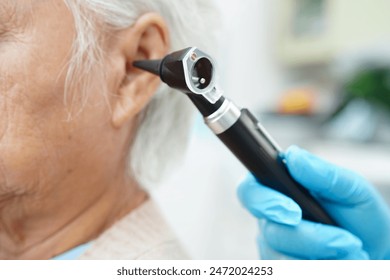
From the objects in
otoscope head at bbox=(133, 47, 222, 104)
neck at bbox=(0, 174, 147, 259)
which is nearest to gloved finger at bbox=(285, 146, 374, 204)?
otoscope head at bbox=(133, 47, 222, 104)

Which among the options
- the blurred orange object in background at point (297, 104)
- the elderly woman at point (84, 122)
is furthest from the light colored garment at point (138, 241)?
the blurred orange object in background at point (297, 104)

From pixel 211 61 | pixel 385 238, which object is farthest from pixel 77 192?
pixel 385 238

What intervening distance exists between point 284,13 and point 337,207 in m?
2.31

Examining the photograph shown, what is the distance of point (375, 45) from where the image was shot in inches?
108

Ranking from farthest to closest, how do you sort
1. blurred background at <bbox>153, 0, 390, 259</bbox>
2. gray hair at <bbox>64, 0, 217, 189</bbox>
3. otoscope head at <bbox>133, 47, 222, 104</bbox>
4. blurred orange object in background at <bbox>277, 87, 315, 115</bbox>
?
1. blurred orange object in background at <bbox>277, 87, 315, 115</bbox>
2. blurred background at <bbox>153, 0, 390, 259</bbox>
3. gray hair at <bbox>64, 0, 217, 189</bbox>
4. otoscope head at <bbox>133, 47, 222, 104</bbox>

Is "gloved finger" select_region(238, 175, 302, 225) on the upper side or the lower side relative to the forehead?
lower

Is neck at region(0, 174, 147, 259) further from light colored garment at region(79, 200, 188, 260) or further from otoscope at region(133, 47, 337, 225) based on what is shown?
otoscope at region(133, 47, 337, 225)

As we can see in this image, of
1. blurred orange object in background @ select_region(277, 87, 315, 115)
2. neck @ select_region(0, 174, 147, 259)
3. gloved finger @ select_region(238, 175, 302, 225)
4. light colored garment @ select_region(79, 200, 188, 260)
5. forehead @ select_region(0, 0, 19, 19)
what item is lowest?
blurred orange object in background @ select_region(277, 87, 315, 115)

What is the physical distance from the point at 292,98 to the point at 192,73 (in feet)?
6.94

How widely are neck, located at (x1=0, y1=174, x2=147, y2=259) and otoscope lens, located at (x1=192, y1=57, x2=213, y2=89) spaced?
0.28 meters

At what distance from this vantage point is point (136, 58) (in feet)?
2.69

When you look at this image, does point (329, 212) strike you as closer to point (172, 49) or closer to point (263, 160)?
point (263, 160)

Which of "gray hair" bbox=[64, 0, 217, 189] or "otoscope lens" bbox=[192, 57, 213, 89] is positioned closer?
"otoscope lens" bbox=[192, 57, 213, 89]

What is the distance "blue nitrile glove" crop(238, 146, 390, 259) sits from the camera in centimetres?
80
